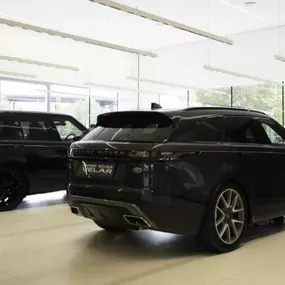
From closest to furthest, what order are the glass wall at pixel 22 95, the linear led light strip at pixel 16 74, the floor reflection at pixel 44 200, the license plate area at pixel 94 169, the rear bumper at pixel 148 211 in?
the rear bumper at pixel 148 211, the license plate area at pixel 94 169, the floor reflection at pixel 44 200, the linear led light strip at pixel 16 74, the glass wall at pixel 22 95

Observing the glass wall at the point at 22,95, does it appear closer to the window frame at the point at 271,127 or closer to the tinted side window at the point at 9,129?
the tinted side window at the point at 9,129

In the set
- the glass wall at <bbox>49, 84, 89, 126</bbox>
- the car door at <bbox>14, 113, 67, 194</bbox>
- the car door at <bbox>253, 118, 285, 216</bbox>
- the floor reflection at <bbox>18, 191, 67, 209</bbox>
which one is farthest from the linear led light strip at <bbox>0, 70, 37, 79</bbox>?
the car door at <bbox>253, 118, 285, 216</bbox>

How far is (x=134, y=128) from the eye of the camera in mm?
3998

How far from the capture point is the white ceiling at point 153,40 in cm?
1189

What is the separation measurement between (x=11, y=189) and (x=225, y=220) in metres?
3.45

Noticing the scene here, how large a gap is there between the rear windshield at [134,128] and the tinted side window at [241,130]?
0.72 meters

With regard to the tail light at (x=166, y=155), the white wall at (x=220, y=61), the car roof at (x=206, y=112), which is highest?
the white wall at (x=220, y=61)

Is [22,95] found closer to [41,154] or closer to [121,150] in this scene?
[41,154]

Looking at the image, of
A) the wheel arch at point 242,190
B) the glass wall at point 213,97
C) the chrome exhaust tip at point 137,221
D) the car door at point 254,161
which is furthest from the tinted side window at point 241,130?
the glass wall at point 213,97

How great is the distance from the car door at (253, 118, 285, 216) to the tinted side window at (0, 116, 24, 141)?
3.43m

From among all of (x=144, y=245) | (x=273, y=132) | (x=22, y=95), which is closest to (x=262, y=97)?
(x=22, y=95)

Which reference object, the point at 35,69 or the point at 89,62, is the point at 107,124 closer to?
the point at 35,69

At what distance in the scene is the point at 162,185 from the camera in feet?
12.0

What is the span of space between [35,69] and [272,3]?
8.54 metres
